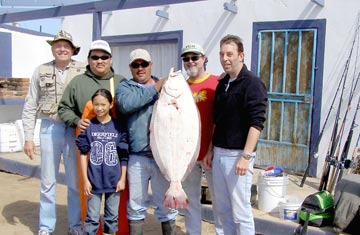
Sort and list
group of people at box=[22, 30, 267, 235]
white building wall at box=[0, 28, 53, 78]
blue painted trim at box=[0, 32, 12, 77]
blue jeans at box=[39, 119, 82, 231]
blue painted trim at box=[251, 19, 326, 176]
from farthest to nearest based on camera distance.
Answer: white building wall at box=[0, 28, 53, 78], blue painted trim at box=[0, 32, 12, 77], blue painted trim at box=[251, 19, 326, 176], blue jeans at box=[39, 119, 82, 231], group of people at box=[22, 30, 267, 235]

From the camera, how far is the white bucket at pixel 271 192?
17.6 feet

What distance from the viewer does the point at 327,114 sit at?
22.6 feet

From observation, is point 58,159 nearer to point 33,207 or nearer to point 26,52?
point 33,207

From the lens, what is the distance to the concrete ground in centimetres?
506

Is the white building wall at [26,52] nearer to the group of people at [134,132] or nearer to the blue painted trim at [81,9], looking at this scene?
the blue painted trim at [81,9]

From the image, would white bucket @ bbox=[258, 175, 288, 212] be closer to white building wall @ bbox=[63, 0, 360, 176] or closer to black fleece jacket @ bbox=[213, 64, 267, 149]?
white building wall @ bbox=[63, 0, 360, 176]

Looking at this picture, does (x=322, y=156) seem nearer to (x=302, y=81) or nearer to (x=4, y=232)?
(x=302, y=81)

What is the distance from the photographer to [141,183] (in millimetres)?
3953

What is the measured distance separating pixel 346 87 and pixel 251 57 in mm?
1651

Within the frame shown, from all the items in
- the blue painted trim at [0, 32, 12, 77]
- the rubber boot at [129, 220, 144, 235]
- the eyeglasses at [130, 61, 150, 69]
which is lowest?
the rubber boot at [129, 220, 144, 235]

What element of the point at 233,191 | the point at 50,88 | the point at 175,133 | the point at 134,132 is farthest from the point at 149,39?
the point at 233,191

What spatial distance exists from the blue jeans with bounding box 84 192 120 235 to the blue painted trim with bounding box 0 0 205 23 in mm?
3342

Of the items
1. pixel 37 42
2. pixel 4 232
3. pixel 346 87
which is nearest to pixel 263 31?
pixel 346 87

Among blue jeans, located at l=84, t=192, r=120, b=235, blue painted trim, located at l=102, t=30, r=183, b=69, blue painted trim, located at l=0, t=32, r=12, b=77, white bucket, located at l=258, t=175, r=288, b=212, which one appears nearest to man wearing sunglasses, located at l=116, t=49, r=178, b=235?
blue jeans, located at l=84, t=192, r=120, b=235
